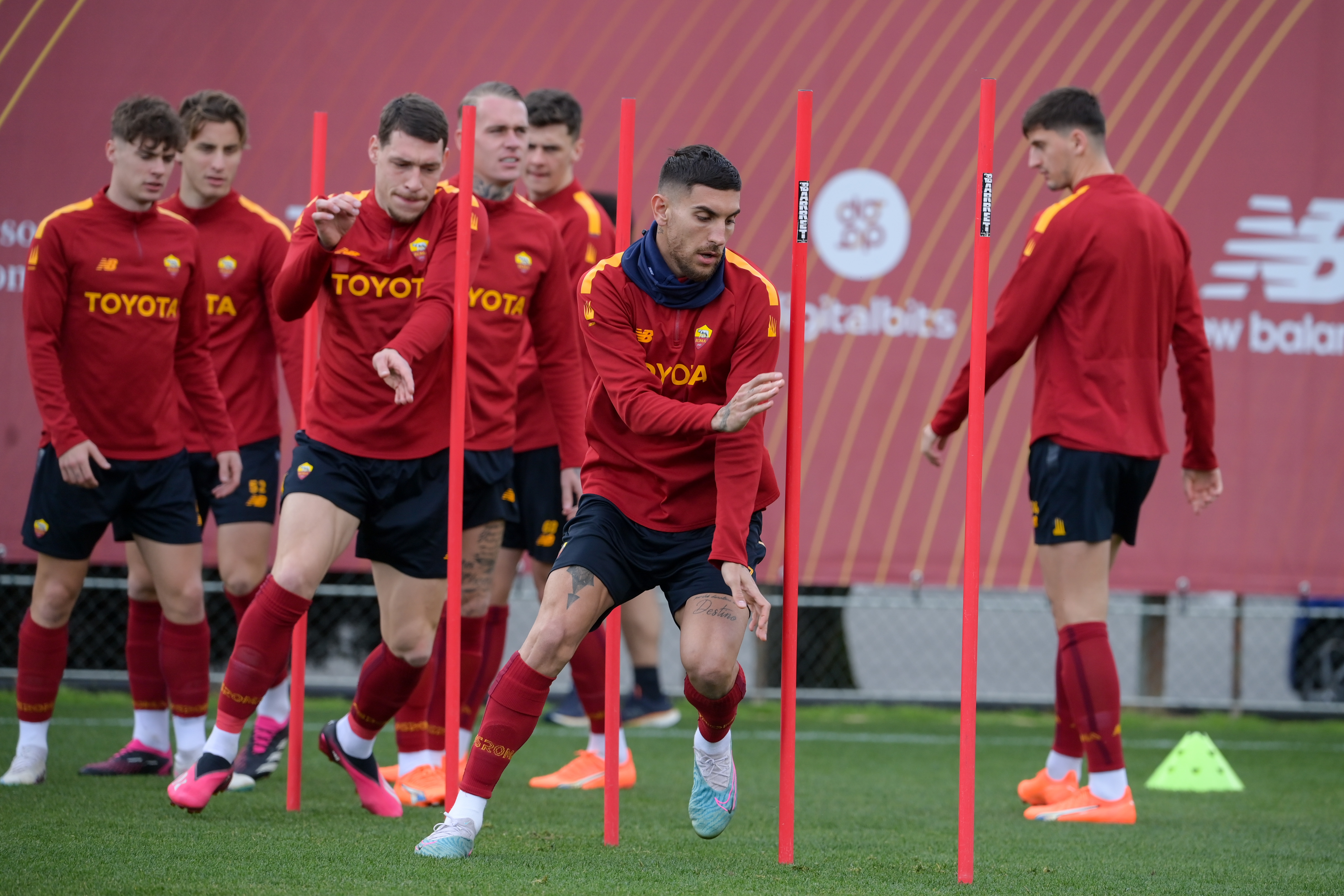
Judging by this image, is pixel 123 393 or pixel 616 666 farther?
pixel 123 393

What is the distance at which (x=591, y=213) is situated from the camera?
502 cm

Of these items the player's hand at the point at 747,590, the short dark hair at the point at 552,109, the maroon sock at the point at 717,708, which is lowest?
the maroon sock at the point at 717,708

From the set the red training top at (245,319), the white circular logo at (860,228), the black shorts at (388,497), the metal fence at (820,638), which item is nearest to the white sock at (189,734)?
the red training top at (245,319)

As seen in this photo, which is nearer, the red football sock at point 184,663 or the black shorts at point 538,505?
the red football sock at point 184,663

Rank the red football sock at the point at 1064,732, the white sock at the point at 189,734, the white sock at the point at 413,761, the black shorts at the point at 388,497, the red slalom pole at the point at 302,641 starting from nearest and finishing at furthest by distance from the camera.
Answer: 1. the black shorts at the point at 388,497
2. the red slalom pole at the point at 302,641
3. the white sock at the point at 413,761
4. the white sock at the point at 189,734
5. the red football sock at the point at 1064,732

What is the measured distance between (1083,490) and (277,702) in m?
2.91

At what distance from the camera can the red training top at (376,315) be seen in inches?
144

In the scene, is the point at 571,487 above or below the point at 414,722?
above

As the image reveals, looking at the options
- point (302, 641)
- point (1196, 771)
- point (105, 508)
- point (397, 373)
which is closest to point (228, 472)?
point (105, 508)

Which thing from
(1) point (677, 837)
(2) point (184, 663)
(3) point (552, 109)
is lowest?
(1) point (677, 837)

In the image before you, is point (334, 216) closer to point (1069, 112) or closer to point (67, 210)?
point (67, 210)

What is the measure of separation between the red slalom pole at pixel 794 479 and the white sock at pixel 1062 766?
62.5 inches

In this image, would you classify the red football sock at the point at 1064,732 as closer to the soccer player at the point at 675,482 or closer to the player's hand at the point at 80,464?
the soccer player at the point at 675,482

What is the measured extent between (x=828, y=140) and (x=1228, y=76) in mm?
2091
